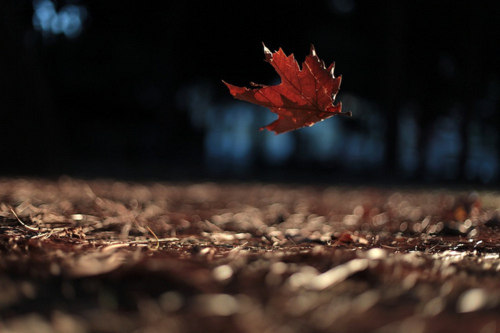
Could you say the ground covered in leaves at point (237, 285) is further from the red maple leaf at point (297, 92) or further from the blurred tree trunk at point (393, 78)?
the blurred tree trunk at point (393, 78)

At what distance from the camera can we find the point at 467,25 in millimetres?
11477

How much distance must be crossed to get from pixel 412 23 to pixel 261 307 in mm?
12225

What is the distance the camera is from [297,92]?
53.4 inches

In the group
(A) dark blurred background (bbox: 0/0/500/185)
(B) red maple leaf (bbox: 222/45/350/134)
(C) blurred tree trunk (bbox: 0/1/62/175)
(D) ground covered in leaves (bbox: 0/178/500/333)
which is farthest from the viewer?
(A) dark blurred background (bbox: 0/0/500/185)

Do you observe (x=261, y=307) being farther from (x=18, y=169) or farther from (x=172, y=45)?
(x=172, y=45)

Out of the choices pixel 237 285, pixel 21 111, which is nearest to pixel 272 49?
pixel 21 111

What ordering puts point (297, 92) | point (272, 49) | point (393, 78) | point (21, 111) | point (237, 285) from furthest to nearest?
point (272, 49), point (393, 78), point (21, 111), point (297, 92), point (237, 285)

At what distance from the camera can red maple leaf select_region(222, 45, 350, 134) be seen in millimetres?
1307

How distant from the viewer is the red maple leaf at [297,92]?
4.29 feet

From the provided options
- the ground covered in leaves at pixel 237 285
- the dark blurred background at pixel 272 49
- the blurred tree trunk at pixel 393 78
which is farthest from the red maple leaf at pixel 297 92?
the dark blurred background at pixel 272 49

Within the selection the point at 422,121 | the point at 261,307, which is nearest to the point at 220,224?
the point at 261,307

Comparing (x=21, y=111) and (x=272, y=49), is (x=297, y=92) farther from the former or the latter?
(x=272, y=49)

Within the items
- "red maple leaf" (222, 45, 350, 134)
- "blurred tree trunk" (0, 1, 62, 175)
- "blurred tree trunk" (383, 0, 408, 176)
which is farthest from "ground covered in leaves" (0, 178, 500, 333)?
"blurred tree trunk" (383, 0, 408, 176)

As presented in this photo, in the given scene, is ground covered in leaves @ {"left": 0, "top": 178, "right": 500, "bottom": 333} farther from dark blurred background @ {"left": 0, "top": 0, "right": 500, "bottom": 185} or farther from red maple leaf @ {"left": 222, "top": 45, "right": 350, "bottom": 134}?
dark blurred background @ {"left": 0, "top": 0, "right": 500, "bottom": 185}
